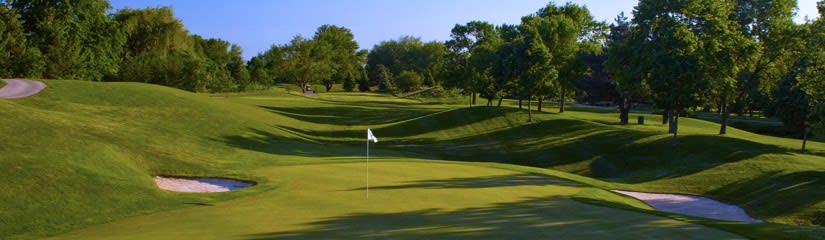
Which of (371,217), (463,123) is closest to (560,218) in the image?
(371,217)

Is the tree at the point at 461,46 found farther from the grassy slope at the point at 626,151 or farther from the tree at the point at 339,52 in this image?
the tree at the point at 339,52

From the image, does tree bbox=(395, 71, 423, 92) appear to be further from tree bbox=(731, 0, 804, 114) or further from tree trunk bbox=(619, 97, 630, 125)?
tree bbox=(731, 0, 804, 114)

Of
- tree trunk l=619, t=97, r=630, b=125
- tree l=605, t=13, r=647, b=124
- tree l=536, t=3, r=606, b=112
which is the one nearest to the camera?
tree l=605, t=13, r=647, b=124

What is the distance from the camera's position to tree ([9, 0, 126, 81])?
65500 millimetres

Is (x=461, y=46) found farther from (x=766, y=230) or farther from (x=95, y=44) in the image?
(x=766, y=230)

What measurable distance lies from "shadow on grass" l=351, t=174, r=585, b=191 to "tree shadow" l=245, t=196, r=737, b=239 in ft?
15.0

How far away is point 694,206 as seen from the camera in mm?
24984

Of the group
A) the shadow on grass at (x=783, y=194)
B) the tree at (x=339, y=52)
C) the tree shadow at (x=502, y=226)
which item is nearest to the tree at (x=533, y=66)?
the shadow on grass at (x=783, y=194)

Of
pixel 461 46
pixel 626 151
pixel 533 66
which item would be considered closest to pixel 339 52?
pixel 461 46

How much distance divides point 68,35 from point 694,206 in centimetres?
6759

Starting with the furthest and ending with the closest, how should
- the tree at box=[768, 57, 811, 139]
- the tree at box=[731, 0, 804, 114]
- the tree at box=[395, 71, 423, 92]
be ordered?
the tree at box=[395, 71, 423, 92]
the tree at box=[768, 57, 811, 139]
the tree at box=[731, 0, 804, 114]

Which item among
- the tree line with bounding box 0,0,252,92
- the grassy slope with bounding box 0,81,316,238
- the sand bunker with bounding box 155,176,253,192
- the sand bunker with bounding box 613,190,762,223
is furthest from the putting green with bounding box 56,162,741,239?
the tree line with bounding box 0,0,252,92

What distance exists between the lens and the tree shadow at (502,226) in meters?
13.3

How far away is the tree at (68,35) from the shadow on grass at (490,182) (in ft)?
190
